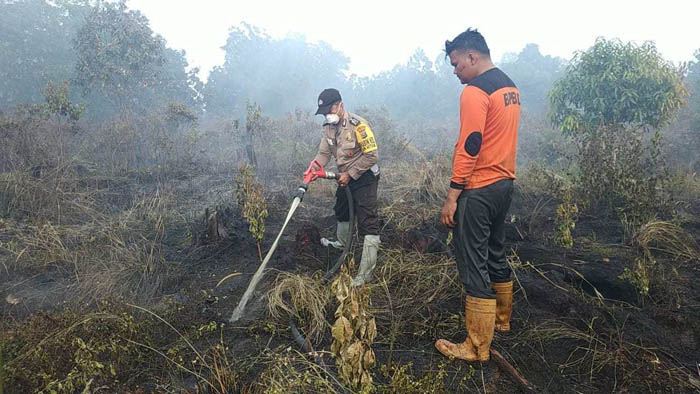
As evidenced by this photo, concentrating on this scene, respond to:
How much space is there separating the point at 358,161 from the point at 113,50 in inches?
516

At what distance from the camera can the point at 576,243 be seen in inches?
184

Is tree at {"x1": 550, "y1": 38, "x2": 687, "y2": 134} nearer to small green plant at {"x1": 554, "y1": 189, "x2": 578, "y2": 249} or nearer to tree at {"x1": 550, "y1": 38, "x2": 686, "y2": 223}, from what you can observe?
tree at {"x1": 550, "y1": 38, "x2": 686, "y2": 223}

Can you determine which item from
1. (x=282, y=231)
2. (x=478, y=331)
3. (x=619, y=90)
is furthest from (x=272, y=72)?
(x=478, y=331)

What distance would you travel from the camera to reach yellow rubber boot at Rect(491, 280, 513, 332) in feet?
9.11

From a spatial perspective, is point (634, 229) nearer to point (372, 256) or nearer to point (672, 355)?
point (672, 355)

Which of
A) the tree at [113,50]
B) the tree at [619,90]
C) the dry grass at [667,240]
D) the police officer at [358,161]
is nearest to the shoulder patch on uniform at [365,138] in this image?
the police officer at [358,161]

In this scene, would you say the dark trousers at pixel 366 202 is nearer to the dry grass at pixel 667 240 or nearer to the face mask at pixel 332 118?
the face mask at pixel 332 118

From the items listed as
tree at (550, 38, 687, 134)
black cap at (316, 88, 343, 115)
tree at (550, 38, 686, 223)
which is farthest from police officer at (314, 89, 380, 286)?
tree at (550, 38, 687, 134)

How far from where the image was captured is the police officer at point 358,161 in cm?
373

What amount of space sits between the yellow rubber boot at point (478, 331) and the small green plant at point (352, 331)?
0.95m

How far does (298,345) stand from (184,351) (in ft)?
2.58

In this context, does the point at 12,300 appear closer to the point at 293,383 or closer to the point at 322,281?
the point at 322,281

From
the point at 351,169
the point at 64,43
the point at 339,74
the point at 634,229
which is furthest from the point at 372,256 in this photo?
the point at 339,74

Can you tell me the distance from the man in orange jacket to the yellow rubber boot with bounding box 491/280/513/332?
0.34m
